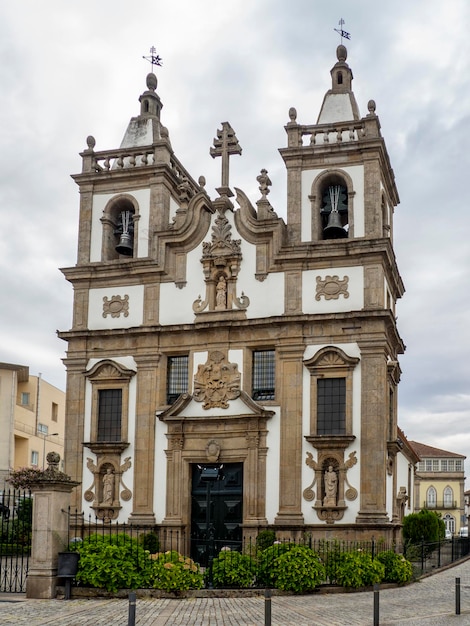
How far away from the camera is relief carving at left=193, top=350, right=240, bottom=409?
29.6m

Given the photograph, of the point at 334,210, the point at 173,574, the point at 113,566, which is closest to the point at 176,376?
the point at 334,210

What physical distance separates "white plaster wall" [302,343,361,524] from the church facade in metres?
0.04

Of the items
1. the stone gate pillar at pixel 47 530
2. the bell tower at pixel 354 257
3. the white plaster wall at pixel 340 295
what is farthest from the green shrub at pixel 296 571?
the white plaster wall at pixel 340 295

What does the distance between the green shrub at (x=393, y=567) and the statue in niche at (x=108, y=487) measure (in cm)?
1000

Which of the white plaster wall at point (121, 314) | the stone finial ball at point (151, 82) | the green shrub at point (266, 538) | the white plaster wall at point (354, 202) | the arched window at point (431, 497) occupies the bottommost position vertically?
the arched window at point (431, 497)

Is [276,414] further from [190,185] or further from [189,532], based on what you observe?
[190,185]

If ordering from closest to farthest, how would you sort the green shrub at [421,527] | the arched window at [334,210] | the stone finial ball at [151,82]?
the arched window at [334,210]
the stone finial ball at [151,82]
the green shrub at [421,527]

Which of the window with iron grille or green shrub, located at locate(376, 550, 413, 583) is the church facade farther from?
green shrub, located at locate(376, 550, 413, 583)

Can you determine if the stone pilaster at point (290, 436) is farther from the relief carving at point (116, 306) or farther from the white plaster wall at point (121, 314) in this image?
the relief carving at point (116, 306)

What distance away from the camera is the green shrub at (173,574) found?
20.0 metres

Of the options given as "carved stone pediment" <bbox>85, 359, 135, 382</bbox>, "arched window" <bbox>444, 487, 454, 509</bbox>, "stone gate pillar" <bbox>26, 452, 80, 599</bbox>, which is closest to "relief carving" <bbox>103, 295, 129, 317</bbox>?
"carved stone pediment" <bbox>85, 359, 135, 382</bbox>

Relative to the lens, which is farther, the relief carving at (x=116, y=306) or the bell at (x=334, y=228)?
the relief carving at (x=116, y=306)

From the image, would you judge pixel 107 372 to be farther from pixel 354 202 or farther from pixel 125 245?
pixel 354 202

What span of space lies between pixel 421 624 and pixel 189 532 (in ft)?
43.1
